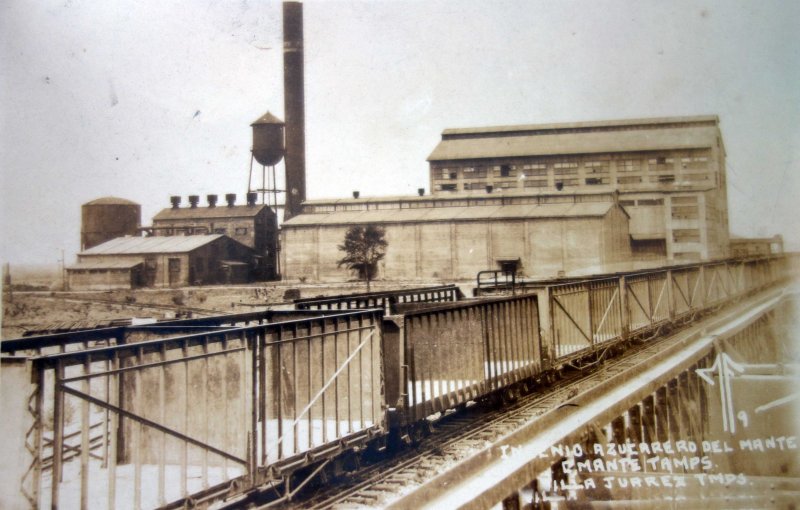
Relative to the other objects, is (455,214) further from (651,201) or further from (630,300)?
(630,300)

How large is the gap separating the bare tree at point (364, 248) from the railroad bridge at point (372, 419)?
27441mm

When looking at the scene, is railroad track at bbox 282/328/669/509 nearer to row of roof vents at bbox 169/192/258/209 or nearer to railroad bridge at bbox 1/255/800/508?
railroad bridge at bbox 1/255/800/508

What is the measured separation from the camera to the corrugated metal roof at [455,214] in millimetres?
35469

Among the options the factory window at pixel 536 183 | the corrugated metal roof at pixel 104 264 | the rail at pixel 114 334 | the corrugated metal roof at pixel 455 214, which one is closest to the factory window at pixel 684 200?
the corrugated metal roof at pixel 455 214

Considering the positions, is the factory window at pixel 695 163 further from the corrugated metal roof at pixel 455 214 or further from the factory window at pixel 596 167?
the factory window at pixel 596 167

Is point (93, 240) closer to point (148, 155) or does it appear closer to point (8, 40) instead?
point (148, 155)

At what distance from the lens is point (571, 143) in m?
43.2

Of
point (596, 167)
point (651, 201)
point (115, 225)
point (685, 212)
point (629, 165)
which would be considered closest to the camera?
point (115, 225)

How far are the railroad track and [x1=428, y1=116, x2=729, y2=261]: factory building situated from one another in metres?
16.9

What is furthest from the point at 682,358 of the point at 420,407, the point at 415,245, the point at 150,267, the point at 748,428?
the point at 415,245

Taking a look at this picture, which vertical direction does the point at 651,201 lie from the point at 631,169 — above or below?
below

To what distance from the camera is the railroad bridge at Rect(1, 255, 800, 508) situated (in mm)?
4098

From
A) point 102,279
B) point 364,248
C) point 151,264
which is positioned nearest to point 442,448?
point 102,279

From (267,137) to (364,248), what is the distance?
1024cm
